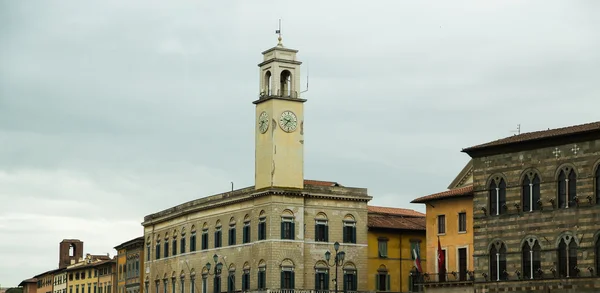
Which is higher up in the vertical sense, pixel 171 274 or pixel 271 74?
pixel 271 74

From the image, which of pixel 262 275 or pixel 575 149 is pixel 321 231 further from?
pixel 575 149

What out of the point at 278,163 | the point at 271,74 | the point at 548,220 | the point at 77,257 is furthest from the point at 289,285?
the point at 77,257

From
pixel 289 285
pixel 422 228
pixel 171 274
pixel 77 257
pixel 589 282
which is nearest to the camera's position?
pixel 589 282

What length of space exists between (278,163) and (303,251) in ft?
21.4

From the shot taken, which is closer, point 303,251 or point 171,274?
point 303,251

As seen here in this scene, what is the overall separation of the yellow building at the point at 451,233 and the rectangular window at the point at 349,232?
8.91 m

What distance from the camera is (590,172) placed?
62000 millimetres

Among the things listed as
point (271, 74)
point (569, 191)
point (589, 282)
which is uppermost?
point (271, 74)

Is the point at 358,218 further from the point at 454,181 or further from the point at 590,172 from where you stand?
the point at 590,172

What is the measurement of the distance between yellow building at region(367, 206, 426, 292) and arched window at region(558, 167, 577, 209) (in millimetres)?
24751

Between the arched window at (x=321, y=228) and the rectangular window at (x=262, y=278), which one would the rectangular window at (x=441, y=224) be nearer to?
the arched window at (x=321, y=228)

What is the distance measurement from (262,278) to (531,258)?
81.3 ft

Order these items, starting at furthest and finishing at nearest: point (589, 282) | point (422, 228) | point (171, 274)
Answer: point (171, 274) → point (422, 228) → point (589, 282)

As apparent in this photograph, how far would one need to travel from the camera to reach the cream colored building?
276 ft
